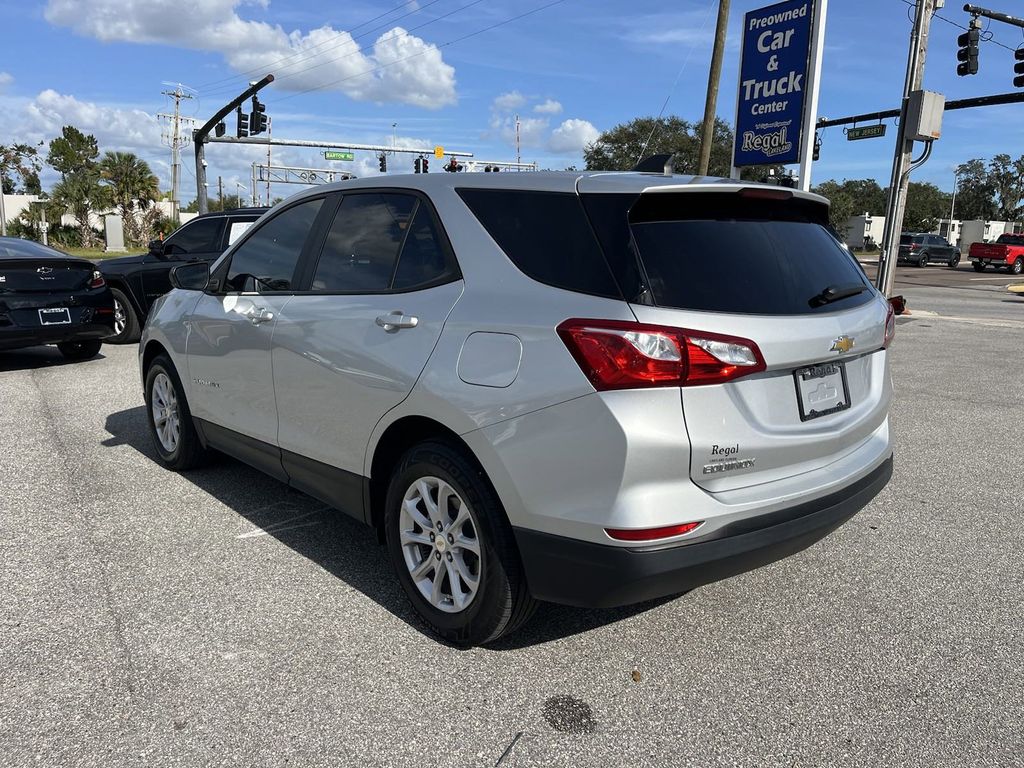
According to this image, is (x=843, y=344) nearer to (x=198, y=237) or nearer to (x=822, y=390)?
(x=822, y=390)

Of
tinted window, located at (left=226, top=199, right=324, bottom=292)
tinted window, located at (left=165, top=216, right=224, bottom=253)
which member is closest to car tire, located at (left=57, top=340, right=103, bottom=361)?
tinted window, located at (left=165, top=216, right=224, bottom=253)

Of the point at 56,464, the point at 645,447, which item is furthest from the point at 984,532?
the point at 56,464

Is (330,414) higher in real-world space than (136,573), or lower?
higher

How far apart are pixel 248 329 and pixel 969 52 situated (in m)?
23.5

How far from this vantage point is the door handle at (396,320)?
3.04 m

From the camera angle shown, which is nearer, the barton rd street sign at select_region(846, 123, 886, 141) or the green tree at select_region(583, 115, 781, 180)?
the barton rd street sign at select_region(846, 123, 886, 141)

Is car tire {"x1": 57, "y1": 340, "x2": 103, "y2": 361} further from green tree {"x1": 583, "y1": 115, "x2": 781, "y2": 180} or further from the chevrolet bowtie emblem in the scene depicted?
green tree {"x1": 583, "y1": 115, "x2": 781, "y2": 180}

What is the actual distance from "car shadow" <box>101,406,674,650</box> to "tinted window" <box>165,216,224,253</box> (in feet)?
16.5

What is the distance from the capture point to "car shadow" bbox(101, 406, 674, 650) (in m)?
3.24

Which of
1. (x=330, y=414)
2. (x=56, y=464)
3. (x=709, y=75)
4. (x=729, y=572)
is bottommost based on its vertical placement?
(x=56, y=464)

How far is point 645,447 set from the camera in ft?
7.82

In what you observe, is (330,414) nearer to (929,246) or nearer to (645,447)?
(645,447)

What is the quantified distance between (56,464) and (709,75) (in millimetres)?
17048

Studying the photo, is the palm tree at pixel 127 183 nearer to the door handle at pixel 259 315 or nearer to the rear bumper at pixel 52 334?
the rear bumper at pixel 52 334
